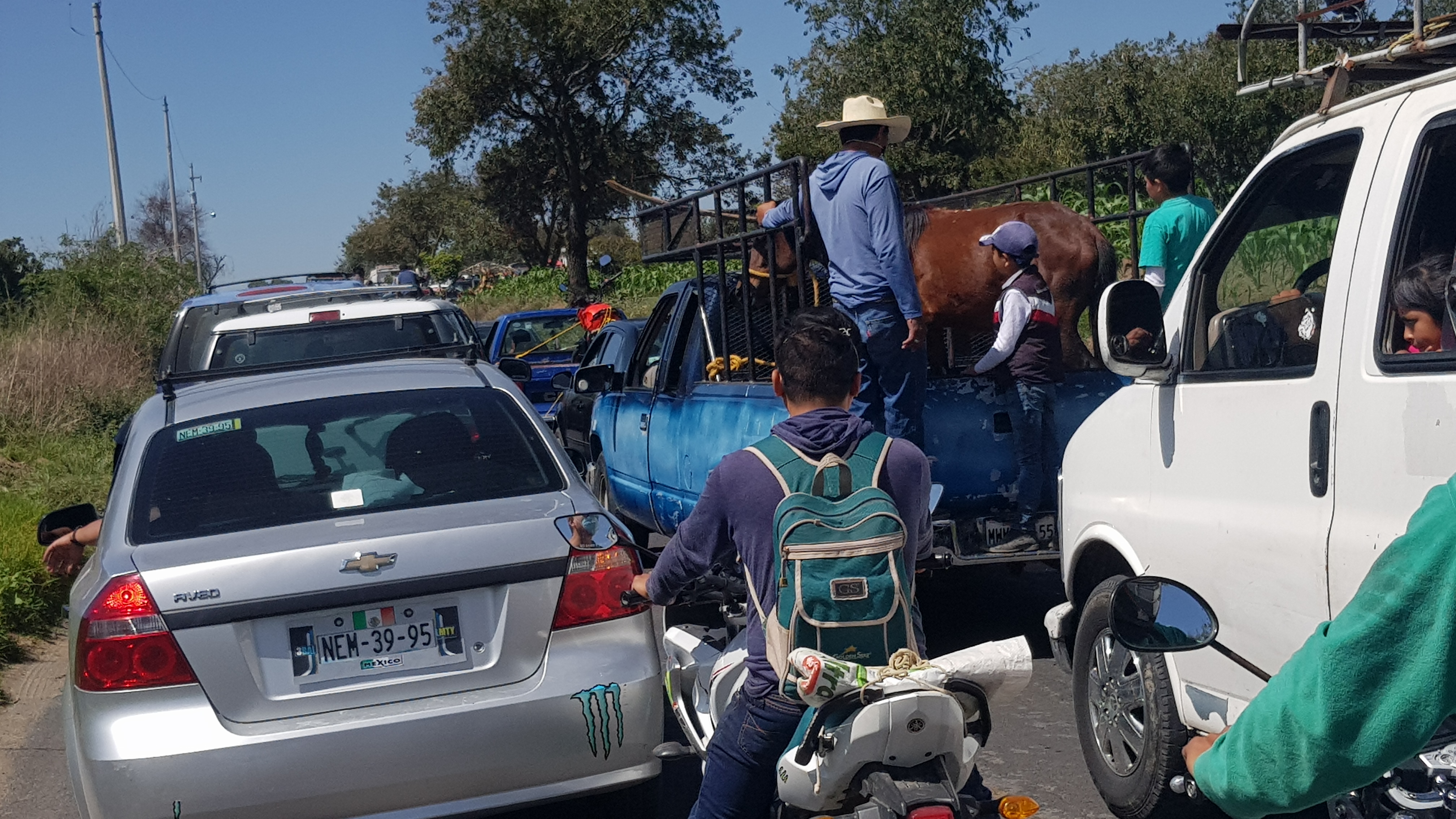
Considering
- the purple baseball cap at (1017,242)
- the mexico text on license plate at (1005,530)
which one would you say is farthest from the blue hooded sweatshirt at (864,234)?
the mexico text on license plate at (1005,530)

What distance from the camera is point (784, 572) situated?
3.02 meters

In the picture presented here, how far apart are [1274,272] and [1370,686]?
2.92 metres

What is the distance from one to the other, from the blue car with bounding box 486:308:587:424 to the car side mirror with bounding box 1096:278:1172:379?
486 inches

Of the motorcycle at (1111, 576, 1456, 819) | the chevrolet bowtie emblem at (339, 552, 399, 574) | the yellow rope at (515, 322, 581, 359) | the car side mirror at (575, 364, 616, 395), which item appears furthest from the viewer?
the yellow rope at (515, 322, 581, 359)

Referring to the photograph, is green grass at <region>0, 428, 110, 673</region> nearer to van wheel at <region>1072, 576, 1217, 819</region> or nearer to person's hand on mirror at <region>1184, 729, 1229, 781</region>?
van wheel at <region>1072, 576, 1217, 819</region>

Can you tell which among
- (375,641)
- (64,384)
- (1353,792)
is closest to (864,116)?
(375,641)

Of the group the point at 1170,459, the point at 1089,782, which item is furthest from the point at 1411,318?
the point at 1089,782

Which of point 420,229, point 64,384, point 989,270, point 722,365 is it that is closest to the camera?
point 722,365

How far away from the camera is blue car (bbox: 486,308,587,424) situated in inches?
682

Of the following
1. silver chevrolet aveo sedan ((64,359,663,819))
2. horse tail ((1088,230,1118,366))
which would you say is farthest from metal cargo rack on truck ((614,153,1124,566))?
silver chevrolet aveo sedan ((64,359,663,819))

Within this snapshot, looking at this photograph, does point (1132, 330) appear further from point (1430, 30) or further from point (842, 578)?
point (842, 578)

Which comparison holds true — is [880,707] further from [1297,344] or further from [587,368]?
[587,368]

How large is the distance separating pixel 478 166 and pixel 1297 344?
4501 cm

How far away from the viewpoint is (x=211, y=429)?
480 centimetres
